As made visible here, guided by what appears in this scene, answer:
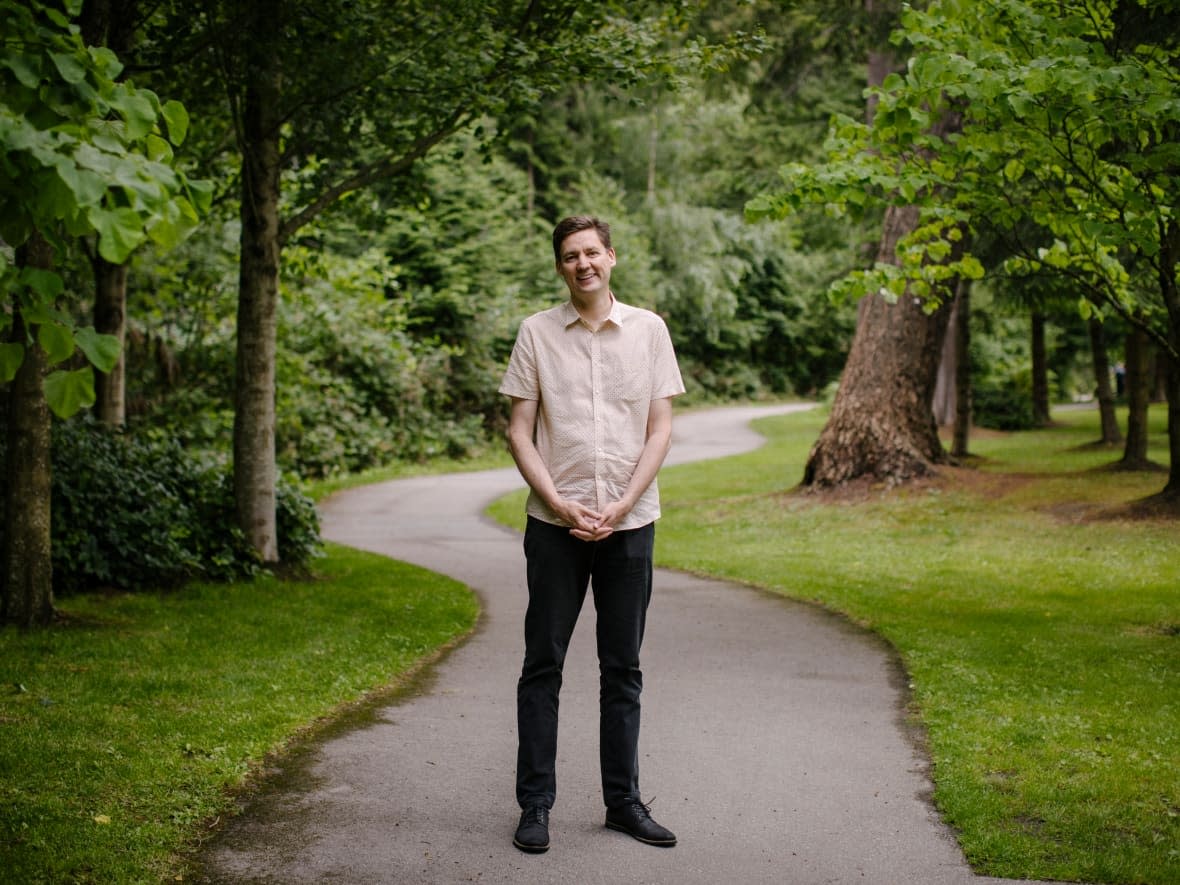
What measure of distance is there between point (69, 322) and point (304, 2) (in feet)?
23.8

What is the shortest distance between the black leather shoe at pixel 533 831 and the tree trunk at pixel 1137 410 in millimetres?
16610

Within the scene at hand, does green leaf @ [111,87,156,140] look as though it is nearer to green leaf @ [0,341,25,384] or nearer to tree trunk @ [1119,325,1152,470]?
green leaf @ [0,341,25,384]

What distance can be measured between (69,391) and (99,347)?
19cm

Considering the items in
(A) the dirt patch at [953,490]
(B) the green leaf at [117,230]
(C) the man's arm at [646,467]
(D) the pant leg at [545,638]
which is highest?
(B) the green leaf at [117,230]

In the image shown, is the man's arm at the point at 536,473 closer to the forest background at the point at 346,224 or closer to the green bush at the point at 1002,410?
the forest background at the point at 346,224

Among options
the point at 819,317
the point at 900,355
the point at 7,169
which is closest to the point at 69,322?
the point at 7,169

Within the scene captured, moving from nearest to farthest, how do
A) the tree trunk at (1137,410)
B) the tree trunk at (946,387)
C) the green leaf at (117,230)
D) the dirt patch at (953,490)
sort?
the green leaf at (117,230)
the dirt patch at (953,490)
the tree trunk at (1137,410)
the tree trunk at (946,387)

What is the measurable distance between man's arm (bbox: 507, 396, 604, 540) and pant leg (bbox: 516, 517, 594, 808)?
13 cm

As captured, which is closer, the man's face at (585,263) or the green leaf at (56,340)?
the green leaf at (56,340)

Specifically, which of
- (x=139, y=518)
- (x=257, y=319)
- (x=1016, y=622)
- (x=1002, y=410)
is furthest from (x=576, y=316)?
(x=1002, y=410)

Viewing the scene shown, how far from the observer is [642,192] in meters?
48.8

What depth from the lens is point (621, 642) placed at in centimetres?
470

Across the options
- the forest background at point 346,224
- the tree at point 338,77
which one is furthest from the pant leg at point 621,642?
the tree at point 338,77

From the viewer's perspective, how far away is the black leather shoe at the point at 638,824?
4688mm
